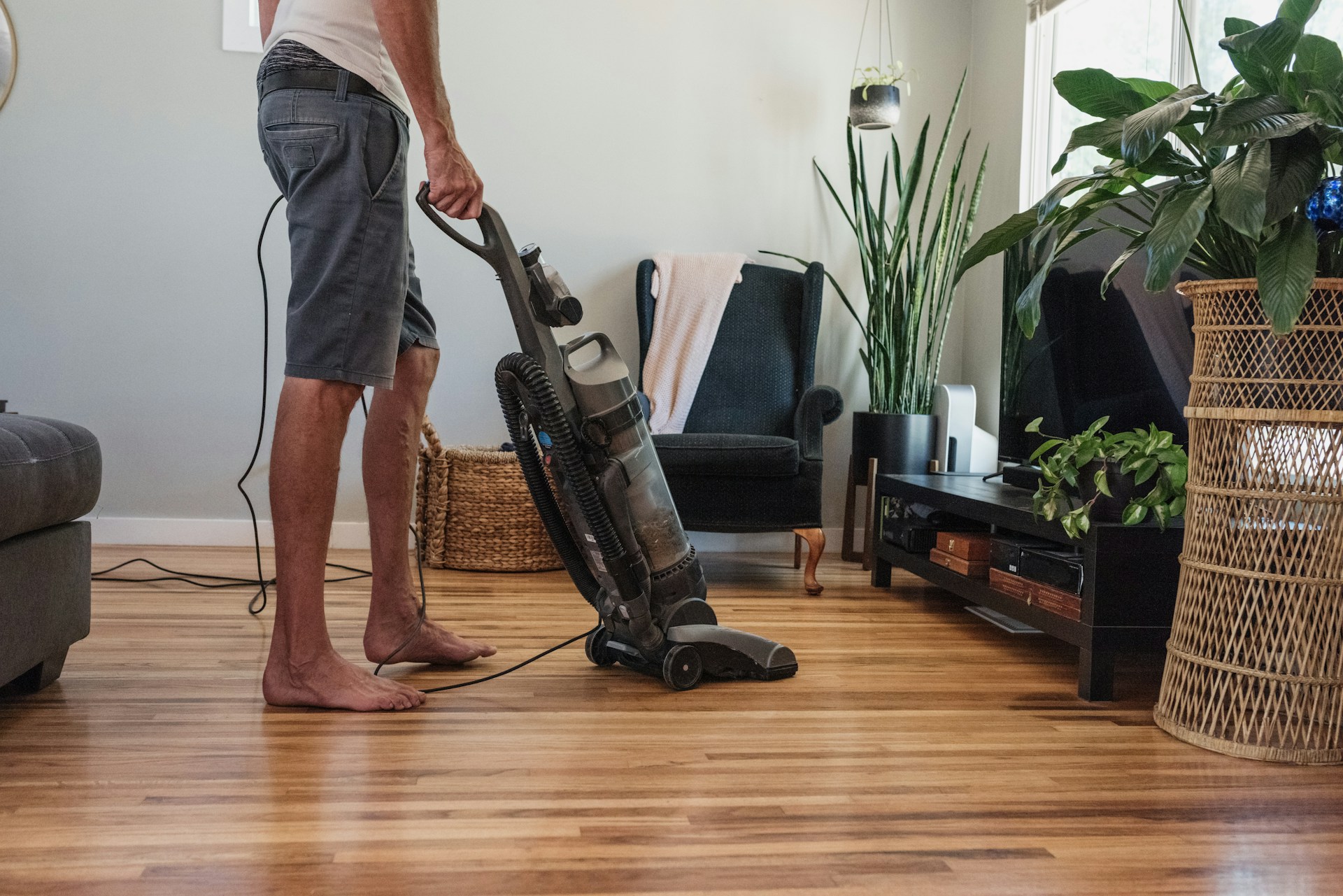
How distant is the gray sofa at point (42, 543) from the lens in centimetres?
147


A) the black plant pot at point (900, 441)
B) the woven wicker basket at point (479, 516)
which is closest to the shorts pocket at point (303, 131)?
the woven wicker basket at point (479, 516)

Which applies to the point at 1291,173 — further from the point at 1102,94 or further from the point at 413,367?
the point at 413,367

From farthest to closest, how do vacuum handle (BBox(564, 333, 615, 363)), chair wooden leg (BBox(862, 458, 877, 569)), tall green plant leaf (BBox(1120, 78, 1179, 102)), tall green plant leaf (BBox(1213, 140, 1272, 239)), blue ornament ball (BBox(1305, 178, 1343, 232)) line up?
chair wooden leg (BBox(862, 458, 877, 569)), vacuum handle (BBox(564, 333, 615, 363)), tall green plant leaf (BBox(1120, 78, 1179, 102)), blue ornament ball (BBox(1305, 178, 1343, 232)), tall green plant leaf (BBox(1213, 140, 1272, 239))

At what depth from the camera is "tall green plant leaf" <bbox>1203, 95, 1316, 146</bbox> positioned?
140 centimetres

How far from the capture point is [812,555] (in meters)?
3.01

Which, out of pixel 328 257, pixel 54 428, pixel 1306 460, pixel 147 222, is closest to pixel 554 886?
pixel 328 257

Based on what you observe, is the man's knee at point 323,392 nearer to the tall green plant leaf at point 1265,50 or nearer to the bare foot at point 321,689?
the bare foot at point 321,689

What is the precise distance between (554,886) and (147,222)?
10.6 feet

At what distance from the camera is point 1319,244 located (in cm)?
158

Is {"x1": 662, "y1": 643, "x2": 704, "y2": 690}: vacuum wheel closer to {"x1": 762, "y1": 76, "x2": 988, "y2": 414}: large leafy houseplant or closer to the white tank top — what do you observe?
the white tank top

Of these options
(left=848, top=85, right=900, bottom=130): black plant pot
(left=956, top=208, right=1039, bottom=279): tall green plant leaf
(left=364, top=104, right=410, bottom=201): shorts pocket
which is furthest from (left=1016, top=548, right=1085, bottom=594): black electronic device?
(left=848, top=85, right=900, bottom=130): black plant pot

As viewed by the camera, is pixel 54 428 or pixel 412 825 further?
pixel 54 428

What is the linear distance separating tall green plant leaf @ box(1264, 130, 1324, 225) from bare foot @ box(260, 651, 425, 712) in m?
1.40

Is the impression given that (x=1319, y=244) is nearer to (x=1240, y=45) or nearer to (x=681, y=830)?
(x=1240, y=45)
